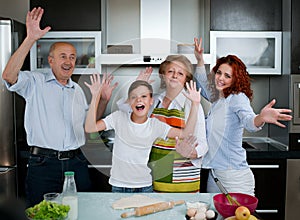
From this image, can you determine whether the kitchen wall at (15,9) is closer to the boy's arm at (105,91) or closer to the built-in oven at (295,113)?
the boy's arm at (105,91)

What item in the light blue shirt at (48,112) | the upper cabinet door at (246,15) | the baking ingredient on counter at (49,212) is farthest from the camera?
the upper cabinet door at (246,15)

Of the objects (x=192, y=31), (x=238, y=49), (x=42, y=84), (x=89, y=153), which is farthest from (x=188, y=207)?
(x=192, y=31)

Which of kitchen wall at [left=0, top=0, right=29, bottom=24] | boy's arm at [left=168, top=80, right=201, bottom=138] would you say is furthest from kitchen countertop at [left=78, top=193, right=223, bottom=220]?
kitchen wall at [left=0, top=0, right=29, bottom=24]

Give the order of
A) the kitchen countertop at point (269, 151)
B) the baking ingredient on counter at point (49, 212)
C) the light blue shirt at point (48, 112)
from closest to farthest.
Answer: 1. the baking ingredient on counter at point (49, 212)
2. the light blue shirt at point (48, 112)
3. the kitchen countertop at point (269, 151)

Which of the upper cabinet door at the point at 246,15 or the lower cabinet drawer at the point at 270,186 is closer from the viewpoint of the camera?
the lower cabinet drawer at the point at 270,186

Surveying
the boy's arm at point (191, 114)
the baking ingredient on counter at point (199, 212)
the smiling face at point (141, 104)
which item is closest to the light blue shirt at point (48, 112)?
the smiling face at point (141, 104)

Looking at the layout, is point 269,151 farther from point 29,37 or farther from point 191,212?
point 29,37

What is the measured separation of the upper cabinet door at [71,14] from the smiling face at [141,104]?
1350 mm

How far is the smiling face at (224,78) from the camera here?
95.9 inches

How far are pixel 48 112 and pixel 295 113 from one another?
174 cm

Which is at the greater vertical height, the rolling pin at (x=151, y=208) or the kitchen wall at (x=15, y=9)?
the kitchen wall at (x=15, y=9)

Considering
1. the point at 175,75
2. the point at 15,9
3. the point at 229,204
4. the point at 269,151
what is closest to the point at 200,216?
the point at 229,204

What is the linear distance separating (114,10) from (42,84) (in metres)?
1.29

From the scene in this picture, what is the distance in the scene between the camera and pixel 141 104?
2027 millimetres
